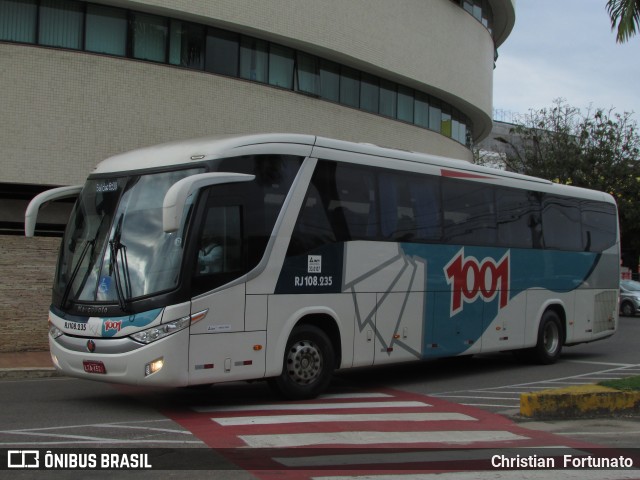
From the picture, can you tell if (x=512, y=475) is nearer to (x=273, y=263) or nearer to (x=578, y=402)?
(x=578, y=402)

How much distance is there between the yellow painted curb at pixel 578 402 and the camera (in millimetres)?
9828

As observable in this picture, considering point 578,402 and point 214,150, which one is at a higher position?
point 214,150

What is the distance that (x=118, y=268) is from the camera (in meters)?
9.49

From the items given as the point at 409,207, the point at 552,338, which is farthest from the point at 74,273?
the point at 552,338

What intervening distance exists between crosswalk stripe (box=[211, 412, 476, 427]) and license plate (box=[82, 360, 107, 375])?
1.46 metres

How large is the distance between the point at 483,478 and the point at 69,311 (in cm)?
566

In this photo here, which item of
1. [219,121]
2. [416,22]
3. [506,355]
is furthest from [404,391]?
[416,22]

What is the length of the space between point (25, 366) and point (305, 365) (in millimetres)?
5913

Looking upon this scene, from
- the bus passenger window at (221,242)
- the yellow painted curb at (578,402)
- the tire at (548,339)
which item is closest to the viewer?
the bus passenger window at (221,242)

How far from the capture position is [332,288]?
36.3 feet

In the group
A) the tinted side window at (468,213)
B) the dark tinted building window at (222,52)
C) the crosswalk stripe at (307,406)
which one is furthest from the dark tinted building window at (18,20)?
the crosswalk stripe at (307,406)

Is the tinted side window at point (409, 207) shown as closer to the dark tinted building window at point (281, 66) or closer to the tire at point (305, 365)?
the tire at point (305, 365)

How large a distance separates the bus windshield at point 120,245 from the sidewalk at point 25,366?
12.3 feet

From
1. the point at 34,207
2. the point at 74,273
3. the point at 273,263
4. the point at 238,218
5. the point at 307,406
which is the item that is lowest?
the point at 307,406
